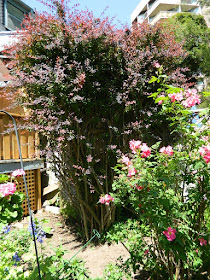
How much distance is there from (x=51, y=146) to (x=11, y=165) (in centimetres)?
148

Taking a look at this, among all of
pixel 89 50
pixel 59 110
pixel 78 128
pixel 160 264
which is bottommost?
pixel 160 264

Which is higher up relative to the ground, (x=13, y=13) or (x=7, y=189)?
(x=13, y=13)

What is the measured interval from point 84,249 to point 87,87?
8.22 ft

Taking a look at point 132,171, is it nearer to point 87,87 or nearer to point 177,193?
point 177,193

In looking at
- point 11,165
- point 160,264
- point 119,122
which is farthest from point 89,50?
point 160,264

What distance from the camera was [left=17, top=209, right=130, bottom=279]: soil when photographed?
303cm

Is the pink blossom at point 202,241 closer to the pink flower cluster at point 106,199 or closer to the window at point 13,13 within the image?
the pink flower cluster at point 106,199

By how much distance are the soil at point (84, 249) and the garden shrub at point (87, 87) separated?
0.30 m


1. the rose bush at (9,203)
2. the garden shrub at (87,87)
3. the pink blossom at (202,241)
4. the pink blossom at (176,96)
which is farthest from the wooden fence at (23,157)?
the pink blossom at (202,241)

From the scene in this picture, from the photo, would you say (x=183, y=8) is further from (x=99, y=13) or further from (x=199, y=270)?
(x=199, y=270)

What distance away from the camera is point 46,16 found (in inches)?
136

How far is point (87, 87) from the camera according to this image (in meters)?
3.53

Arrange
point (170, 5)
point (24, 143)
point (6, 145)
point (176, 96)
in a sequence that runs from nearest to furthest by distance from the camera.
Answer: point (176, 96), point (6, 145), point (24, 143), point (170, 5)

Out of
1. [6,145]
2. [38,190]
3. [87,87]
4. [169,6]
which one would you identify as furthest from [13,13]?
[169,6]
